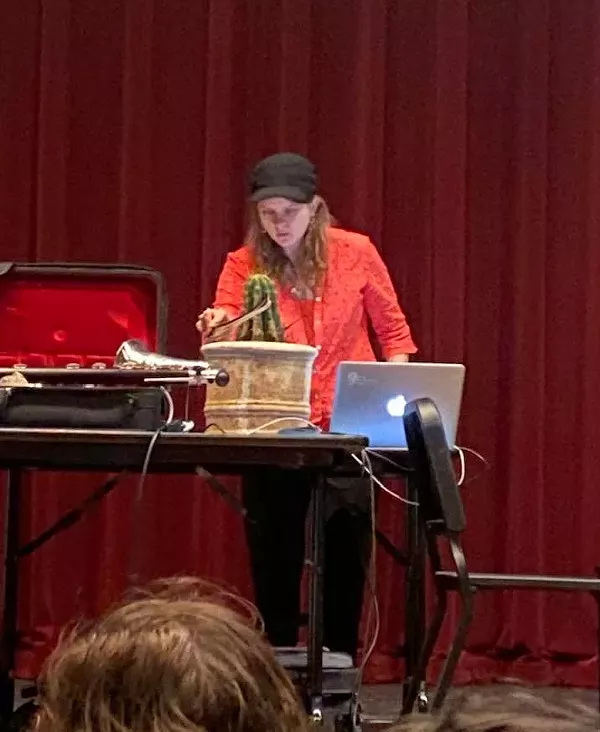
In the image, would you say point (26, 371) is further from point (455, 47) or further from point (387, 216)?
point (455, 47)

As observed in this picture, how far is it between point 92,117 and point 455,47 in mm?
1076

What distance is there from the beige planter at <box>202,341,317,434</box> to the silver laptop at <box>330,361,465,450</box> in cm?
20

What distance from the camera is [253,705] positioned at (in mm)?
662

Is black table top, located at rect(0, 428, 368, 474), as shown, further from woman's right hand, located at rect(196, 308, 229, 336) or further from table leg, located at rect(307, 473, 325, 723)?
woman's right hand, located at rect(196, 308, 229, 336)

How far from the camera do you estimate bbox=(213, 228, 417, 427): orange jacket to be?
2533mm

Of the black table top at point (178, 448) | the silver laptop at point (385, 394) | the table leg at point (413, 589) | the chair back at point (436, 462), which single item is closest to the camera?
the black table top at point (178, 448)

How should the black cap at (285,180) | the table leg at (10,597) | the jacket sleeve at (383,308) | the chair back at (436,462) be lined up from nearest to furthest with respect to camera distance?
the chair back at (436,462), the table leg at (10,597), the black cap at (285,180), the jacket sleeve at (383,308)

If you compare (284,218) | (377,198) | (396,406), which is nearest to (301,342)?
(284,218)

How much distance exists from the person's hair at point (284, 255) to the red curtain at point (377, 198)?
0.68 metres

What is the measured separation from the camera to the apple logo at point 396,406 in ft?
6.77

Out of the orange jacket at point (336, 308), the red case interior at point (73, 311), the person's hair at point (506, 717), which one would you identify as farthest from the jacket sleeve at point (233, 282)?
the person's hair at point (506, 717)

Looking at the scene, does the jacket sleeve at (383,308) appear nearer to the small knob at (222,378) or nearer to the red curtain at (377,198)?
the red curtain at (377,198)

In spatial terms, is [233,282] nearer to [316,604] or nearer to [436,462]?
[436,462]

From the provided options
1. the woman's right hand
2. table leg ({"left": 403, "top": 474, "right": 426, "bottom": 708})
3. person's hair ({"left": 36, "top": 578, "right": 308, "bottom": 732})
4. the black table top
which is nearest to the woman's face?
the woman's right hand
